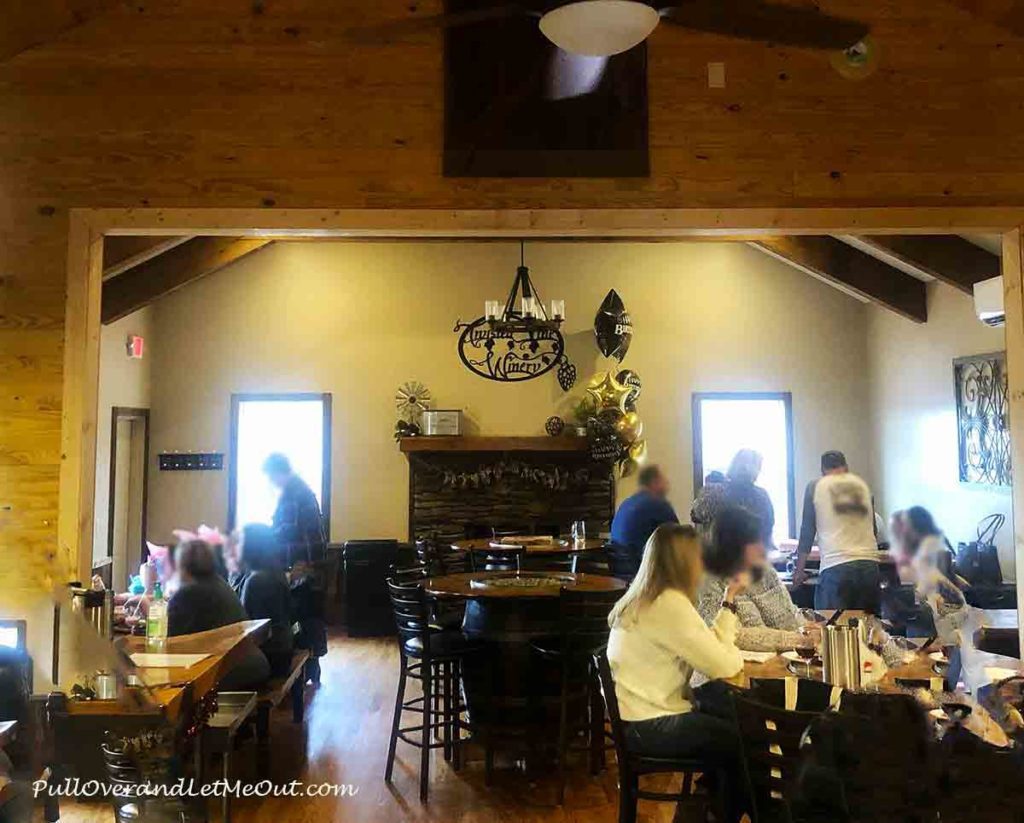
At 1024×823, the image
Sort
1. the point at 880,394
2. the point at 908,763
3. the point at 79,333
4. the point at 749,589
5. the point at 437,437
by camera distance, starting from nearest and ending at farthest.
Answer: the point at 908,763
the point at 749,589
the point at 79,333
the point at 880,394
the point at 437,437

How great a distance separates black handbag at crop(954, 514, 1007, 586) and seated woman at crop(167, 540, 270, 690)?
139 inches

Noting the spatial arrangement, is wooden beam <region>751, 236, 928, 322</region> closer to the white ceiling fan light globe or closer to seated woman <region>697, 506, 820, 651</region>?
seated woman <region>697, 506, 820, 651</region>

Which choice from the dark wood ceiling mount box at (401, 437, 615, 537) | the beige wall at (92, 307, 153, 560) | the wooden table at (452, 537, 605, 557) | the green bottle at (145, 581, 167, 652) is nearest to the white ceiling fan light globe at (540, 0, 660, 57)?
the green bottle at (145, 581, 167, 652)

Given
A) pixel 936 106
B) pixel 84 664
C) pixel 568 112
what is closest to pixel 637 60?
pixel 568 112

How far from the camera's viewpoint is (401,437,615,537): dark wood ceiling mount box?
7574mm

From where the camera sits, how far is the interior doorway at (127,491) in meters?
3.86

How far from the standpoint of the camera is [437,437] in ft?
24.4

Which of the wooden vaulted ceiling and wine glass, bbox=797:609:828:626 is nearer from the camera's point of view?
wine glass, bbox=797:609:828:626

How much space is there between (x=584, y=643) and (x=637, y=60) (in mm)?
2514

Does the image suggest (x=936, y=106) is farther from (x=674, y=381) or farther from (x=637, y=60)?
(x=674, y=381)

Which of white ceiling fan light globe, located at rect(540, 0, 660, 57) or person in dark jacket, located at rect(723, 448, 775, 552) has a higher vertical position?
white ceiling fan light globe, located at rect(540, 0, 660, 57)

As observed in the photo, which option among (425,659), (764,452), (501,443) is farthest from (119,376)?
(764,452)

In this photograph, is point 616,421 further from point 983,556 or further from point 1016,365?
point 1016,365

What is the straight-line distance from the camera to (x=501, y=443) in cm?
750
